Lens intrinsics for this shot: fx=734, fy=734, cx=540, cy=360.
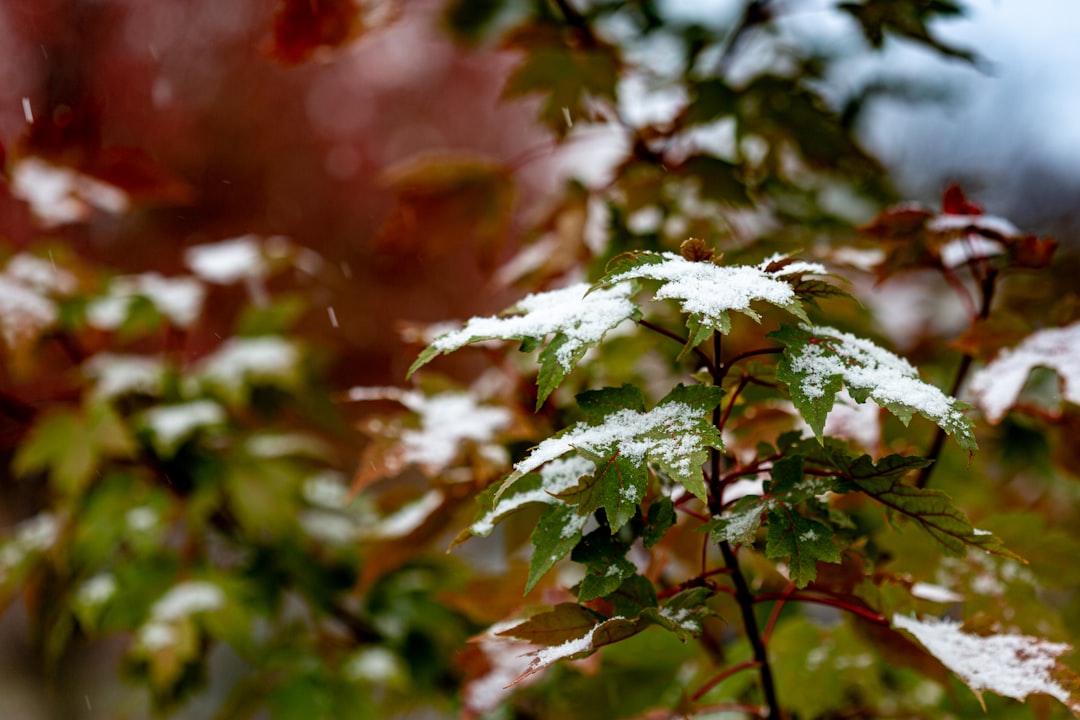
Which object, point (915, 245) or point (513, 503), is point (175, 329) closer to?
point (513, 503)

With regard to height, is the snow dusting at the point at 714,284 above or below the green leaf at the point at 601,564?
above

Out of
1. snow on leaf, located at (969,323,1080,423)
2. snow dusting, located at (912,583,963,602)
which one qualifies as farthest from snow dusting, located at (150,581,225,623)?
snow on leaf, located at (969,323,1080,423)

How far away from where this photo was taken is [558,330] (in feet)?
1.75

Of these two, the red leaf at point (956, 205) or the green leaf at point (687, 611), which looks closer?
the green leaf at point (687, 611)

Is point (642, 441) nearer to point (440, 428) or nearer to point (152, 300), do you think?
point (440, 428)

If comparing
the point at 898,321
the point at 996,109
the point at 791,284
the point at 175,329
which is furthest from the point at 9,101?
the point at 996,109

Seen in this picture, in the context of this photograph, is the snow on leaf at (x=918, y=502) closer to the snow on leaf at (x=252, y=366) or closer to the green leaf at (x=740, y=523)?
the green leaf at (x=740, y=523)

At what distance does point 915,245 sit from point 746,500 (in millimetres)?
459

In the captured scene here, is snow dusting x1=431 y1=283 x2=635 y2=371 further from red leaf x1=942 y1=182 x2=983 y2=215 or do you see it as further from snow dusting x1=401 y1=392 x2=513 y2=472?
red leaf x1=942 y1=182 x2=983 y2=215

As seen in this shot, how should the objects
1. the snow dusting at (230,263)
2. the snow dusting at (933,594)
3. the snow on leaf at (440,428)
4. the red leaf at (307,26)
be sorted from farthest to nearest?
the snow dusting at (230,263)
the red leaf at (307,26)
the snow on leaf at (440,428)
the snow dusting at (933,594)

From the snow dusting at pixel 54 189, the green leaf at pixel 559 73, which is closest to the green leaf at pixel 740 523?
the green leaf at pixel 559 73

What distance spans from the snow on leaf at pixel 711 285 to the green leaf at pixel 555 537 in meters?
0.15

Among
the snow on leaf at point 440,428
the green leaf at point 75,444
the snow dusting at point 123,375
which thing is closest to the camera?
the snow on leaf at point 440,428

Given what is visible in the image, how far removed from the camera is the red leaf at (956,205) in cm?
81
